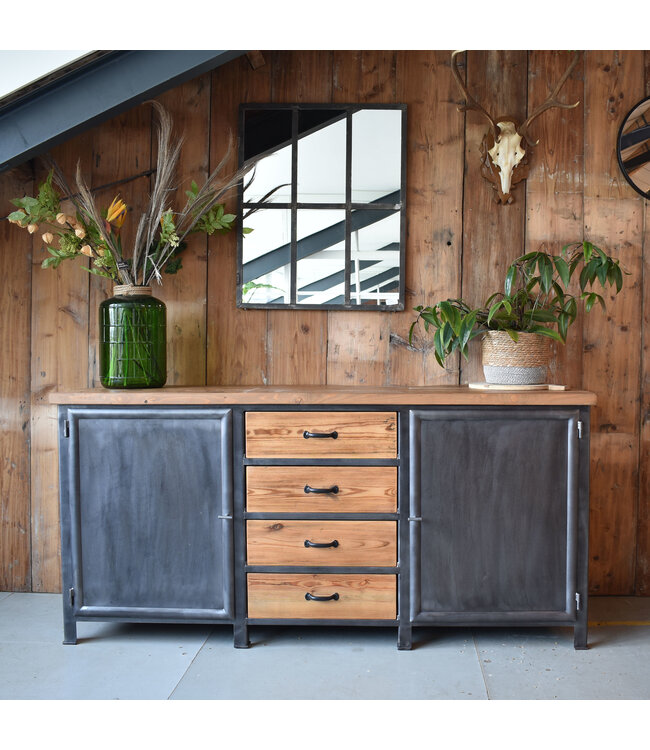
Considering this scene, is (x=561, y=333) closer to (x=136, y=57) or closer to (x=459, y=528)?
(x=459, y=528)

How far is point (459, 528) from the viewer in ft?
6.67

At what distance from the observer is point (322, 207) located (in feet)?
8.08

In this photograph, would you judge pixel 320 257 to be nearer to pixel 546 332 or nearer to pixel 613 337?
pixel 546 332

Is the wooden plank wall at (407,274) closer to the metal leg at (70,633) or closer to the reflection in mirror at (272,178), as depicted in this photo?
the reflection in mirror at (272,178)

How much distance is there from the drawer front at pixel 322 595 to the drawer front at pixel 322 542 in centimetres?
5

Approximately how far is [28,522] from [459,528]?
5.59 feet

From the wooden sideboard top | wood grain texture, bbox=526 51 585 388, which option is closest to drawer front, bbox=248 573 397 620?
the wooden sideboard top

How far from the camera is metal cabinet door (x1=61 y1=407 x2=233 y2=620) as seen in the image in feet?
6.75

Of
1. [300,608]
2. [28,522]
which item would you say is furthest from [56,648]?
[300,608]

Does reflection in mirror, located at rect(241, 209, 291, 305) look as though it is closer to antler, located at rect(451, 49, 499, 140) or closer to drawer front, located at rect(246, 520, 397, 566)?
antler, located at rect(451, 49, 499, 140)

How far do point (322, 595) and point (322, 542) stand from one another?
0.57 ft

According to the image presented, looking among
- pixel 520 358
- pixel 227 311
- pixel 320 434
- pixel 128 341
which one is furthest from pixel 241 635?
pixel 520 358

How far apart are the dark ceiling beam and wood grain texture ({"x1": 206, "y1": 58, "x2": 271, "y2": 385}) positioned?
16.9 inches

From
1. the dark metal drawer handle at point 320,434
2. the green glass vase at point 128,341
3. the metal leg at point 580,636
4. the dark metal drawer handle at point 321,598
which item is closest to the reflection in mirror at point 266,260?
the green glass vase at point 128,341
